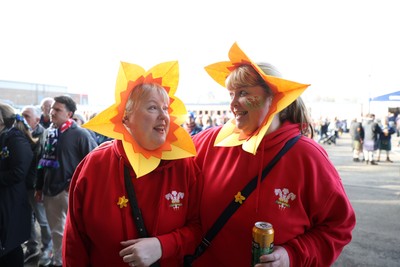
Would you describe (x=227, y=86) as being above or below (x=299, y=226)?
above

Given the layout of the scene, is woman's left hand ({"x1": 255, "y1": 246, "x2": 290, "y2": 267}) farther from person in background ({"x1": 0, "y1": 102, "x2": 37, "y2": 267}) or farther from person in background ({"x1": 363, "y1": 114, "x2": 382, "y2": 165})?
person in background ({"x1": 363, "y1": 114, "x2": 382, "y2": 165})

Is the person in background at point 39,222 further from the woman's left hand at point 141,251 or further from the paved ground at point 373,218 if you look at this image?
the woman's left hand at point 141,251

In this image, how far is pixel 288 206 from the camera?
153 centimetres

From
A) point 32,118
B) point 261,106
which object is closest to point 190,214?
point 261,106

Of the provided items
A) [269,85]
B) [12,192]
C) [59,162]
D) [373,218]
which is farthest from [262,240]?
[373,218]

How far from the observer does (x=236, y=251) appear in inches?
62.7

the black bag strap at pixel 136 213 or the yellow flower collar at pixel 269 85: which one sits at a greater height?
the yellow flower collar at pixel 269 85

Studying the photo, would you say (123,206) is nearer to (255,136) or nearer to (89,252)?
(89,252)

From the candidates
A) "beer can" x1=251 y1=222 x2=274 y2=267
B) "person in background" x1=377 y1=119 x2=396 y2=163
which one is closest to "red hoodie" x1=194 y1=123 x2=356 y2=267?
"beer can" x1=251 y1=222 x2=274 y2=267

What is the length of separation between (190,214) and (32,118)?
11.6 ft

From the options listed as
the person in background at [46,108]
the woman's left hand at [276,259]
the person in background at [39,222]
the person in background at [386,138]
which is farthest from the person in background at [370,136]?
the woman's left hand at [276,259]

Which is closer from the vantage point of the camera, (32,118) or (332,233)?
(332,233)

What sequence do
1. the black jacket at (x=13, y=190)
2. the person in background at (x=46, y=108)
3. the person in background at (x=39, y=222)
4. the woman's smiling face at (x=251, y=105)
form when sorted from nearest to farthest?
the woman's smiling face at (x=251, y=105), the black jacket at (x=13, y=190), the person in background at (x=39, y=222), the person in background at (x=46, y=108)

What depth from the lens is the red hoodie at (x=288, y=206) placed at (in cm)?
152
